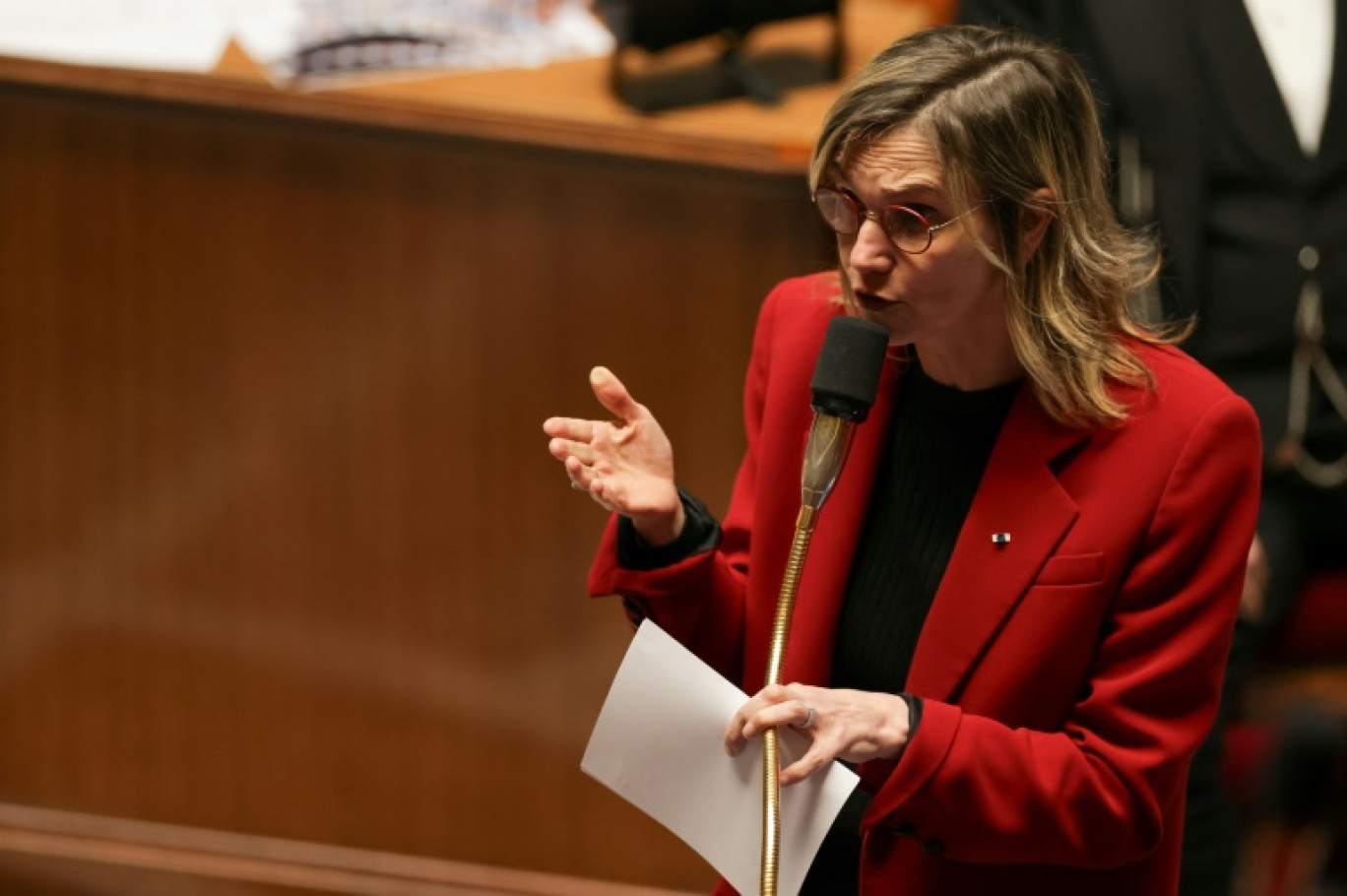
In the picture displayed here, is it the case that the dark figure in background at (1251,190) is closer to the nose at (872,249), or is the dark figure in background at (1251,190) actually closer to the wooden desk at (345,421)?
the wooden desk at (345,421)

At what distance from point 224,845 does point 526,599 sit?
1.82 ft

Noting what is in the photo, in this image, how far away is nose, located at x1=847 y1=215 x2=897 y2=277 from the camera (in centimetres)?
122

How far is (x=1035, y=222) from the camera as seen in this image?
1261 millimetres

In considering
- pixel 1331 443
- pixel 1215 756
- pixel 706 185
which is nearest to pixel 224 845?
pixel 706 185

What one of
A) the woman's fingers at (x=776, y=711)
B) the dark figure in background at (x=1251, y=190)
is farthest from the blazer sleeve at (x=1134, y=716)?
the dark figure in background at (x=1251, y=190)

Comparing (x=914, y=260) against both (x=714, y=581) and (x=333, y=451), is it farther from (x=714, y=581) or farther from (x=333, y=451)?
(x=333, y=451)

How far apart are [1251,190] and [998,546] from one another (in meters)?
1.13

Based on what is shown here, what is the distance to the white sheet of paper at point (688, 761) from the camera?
4.17 ft

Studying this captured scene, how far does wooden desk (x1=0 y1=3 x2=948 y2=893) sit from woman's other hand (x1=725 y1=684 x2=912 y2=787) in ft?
3.56

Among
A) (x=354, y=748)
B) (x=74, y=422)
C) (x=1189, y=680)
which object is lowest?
(x=354, y=748)

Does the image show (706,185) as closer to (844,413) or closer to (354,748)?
(354,748)

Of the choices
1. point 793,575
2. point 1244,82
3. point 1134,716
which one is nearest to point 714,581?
point 793,575

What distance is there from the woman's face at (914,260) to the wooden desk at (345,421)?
3.02 ft

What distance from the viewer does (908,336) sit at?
4.20 feet
